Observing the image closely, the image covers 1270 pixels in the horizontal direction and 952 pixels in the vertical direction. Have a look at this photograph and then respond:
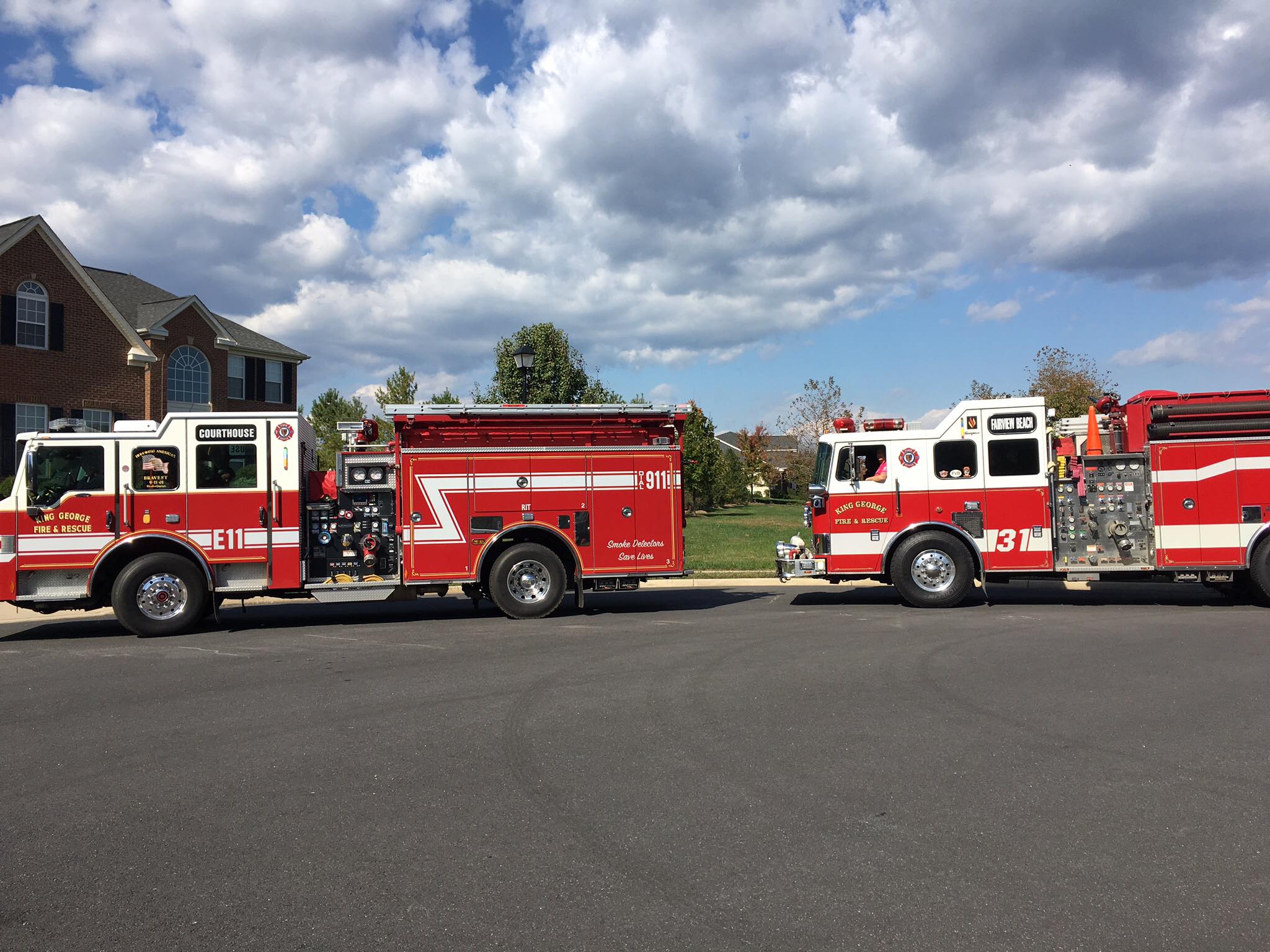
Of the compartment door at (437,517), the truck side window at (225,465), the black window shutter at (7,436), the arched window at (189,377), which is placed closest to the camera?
the truck side window at (225,465)

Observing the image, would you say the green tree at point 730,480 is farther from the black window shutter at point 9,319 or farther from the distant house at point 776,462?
the black window shutter at point 9,319

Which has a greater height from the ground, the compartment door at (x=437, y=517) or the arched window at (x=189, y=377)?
the arched window at (x=189, y=377)

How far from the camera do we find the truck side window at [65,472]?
1141cm

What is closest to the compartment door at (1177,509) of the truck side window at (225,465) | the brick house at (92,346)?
the truck side window at (225,465)

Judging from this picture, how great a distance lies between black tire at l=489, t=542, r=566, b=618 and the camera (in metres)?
12.4

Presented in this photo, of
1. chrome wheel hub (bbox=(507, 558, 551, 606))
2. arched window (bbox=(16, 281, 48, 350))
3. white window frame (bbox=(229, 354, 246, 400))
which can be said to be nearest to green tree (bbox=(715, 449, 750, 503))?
white window frame (bbox=(229, 354, 246, 400))

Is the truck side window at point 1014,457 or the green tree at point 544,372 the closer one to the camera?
the truck side window at point 1014,457

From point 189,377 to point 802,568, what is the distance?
26090 millimetres

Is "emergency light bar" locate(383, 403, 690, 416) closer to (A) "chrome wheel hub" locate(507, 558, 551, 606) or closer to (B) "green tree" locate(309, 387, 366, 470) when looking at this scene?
(A) "chrome wheel hub" locate(507, 558, 551, 606)

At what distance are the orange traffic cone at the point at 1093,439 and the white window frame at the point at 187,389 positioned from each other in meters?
28.0

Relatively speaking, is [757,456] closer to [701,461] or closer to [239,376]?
[701,461]

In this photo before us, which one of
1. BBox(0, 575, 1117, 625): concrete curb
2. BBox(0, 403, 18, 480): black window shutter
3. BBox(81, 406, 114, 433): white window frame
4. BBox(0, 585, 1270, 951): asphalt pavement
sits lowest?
BBox(0, 585, 1270, 951): asphalt pavement

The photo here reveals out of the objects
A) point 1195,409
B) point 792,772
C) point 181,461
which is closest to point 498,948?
point 792,772

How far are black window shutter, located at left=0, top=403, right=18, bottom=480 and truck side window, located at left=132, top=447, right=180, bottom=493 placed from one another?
16.9m
